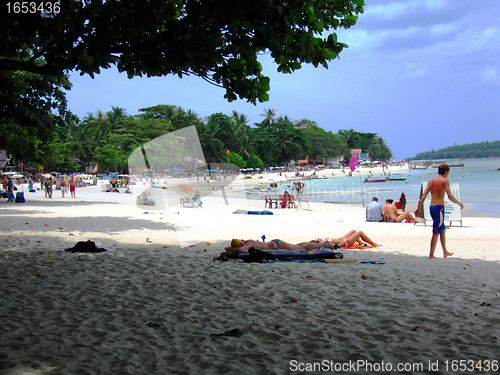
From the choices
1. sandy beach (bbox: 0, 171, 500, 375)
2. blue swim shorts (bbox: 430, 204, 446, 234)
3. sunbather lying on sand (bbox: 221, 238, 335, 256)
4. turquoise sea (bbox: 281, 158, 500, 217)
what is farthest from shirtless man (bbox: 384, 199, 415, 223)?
turquoise sea (bbox: 281, 158, 500, 217)

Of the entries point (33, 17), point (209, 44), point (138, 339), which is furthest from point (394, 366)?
point (33, 17)

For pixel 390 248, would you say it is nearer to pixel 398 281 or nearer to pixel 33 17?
pixel 398 281

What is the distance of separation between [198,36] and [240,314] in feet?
9.32

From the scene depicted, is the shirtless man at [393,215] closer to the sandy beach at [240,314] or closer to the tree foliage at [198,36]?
the sandy beach at [240,314]

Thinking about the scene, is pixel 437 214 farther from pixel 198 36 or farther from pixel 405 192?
pixel 405 192

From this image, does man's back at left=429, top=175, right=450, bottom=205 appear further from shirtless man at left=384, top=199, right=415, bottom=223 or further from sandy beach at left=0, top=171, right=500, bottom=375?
shirtless man at left=384, top=199, right=415, bottom=223

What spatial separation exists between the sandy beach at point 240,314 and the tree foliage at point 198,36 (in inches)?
88.6

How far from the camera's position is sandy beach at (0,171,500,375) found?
10.1 feet

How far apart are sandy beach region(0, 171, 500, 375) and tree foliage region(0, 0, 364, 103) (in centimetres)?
225

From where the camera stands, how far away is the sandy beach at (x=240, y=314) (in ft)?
10.1

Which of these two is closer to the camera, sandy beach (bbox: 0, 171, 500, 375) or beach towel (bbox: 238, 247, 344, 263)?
sandy beach (bbox: 0, 171, 500, 375)

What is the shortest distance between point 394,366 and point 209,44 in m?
3.54

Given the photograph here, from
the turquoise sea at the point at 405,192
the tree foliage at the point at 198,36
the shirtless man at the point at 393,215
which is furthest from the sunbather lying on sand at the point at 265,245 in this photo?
the turquoise sea at the point at 405,192

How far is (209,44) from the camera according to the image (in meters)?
4.84
